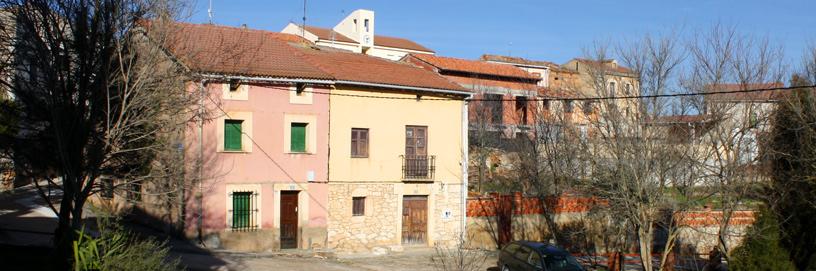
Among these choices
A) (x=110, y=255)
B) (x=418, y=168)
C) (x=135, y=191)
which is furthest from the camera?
(x=418, y=168)

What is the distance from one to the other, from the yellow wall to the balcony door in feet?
0.63

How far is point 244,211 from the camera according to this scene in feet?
71.7

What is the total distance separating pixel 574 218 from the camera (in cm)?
2847

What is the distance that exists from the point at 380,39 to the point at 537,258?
44.5 meters

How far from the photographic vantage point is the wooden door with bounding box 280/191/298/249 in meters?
22.5

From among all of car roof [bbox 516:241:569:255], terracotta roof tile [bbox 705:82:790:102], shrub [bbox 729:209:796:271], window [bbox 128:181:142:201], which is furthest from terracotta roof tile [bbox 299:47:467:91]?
shrub [bbox 729:209:796:271]

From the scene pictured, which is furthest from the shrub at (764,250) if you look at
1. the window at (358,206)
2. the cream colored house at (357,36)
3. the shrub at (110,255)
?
the cream colored house at (357,36)

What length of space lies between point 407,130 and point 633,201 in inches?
333

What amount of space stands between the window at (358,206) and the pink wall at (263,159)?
3.52 ft

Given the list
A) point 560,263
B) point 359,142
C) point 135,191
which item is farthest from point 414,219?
point 135,191

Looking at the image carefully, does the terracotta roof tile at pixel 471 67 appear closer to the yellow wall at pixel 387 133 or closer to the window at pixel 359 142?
the yellow wall at pixel 387 133

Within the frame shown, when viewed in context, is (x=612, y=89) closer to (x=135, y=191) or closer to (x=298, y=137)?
(x=298, y=137)

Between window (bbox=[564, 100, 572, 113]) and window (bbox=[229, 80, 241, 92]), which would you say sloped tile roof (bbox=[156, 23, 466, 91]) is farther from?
window (bbox=[564, 100, 572, 113])

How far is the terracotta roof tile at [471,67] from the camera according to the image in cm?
4062
